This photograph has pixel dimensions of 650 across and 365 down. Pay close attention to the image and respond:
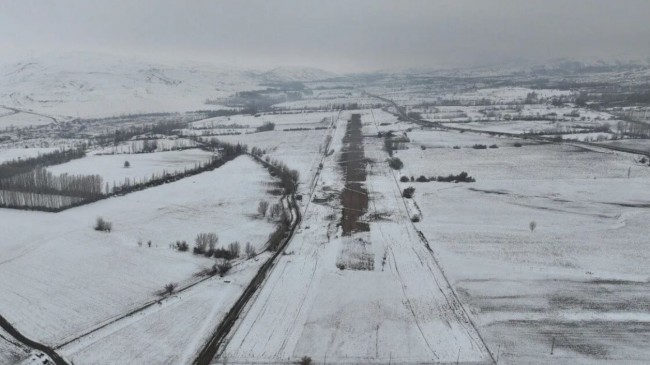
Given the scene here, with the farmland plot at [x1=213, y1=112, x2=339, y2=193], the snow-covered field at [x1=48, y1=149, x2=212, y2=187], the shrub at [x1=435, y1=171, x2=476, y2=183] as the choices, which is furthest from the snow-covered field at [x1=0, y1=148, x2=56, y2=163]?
the shrub at [x1=435, y1=171, x2=476, y2=183]

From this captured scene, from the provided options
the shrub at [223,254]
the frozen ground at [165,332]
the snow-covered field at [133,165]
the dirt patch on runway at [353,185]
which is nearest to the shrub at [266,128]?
the dirt patch on runway at [353,185]

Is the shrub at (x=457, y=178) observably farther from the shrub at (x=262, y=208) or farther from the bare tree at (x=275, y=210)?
the shrub at (x=262, y=208)

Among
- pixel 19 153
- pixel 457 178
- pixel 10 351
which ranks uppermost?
pixel 457 178

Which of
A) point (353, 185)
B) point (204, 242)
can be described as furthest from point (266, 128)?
point (204, 242)

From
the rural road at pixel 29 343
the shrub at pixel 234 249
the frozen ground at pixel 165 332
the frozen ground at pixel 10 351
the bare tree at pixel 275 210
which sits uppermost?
the bare tree at pixel 275 210

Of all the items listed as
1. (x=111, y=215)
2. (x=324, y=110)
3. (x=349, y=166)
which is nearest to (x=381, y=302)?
(x=111, y=215)

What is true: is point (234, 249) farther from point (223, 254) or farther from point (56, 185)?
point (56, 185)

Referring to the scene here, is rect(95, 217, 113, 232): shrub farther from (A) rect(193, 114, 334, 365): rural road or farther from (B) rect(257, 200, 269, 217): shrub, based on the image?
(A) rect(193, 114, 334, 365): rural road
